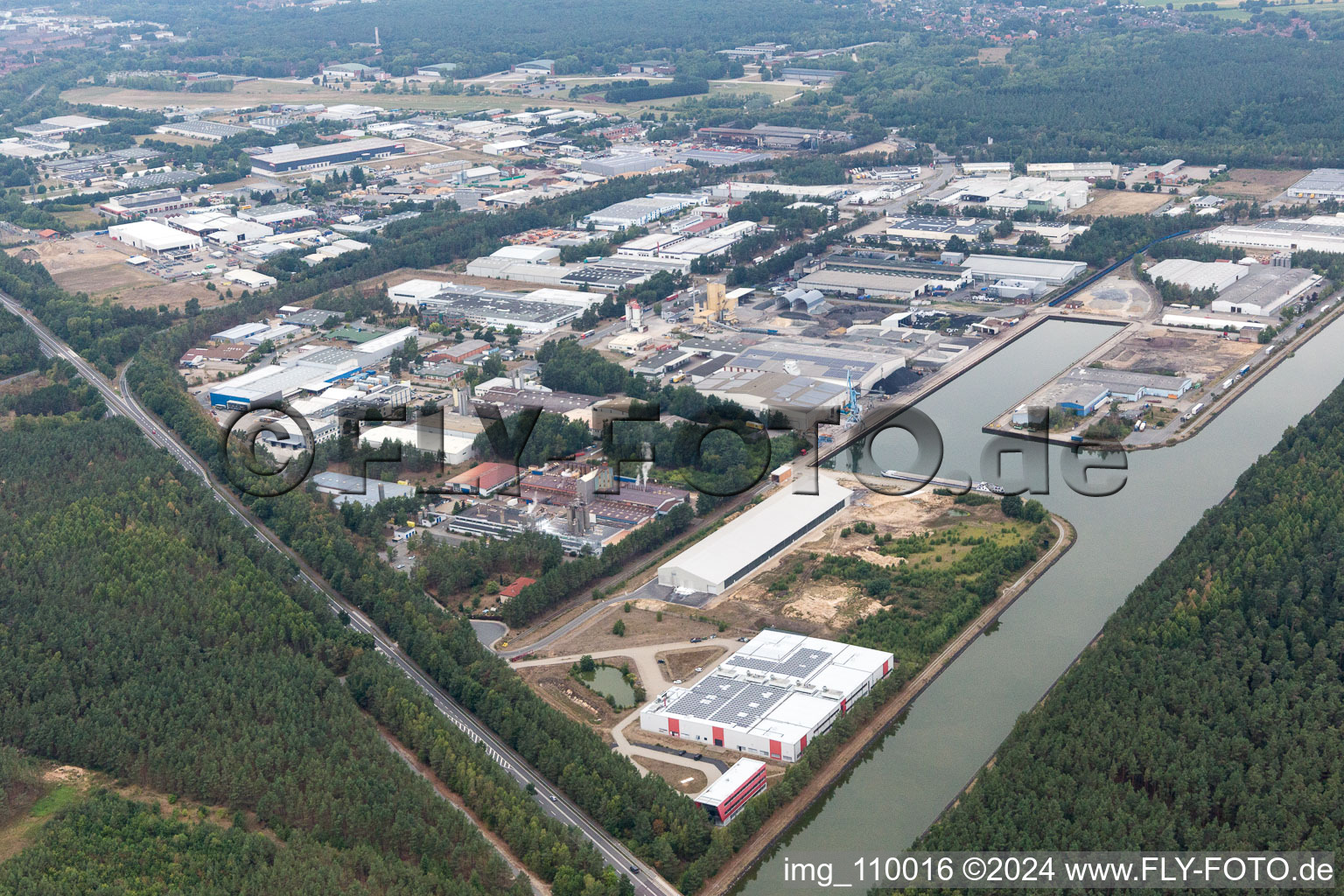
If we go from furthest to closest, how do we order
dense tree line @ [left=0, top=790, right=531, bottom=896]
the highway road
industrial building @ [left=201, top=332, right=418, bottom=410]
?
industrial building @ [left=201, top=332, right=418, bottom=410] < the highway road < dense tree line @ [left=0, top=790, right=531, bottom=896]

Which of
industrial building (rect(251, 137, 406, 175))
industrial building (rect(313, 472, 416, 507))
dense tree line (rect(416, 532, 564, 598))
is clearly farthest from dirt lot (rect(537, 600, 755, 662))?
industrial building (rect(251, 137, 406, 175))

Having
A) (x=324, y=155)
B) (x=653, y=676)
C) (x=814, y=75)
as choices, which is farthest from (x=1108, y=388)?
(x=814, y=75)

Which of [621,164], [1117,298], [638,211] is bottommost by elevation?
[1117,298]

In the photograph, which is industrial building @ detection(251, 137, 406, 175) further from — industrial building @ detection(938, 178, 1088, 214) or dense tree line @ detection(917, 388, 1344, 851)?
dense tree line @ detection(917, 388, 1344, 851)

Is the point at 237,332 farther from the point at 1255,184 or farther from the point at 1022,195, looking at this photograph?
the point at 1255,184

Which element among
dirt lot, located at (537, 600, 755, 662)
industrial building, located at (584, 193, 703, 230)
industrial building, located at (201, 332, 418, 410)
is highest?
industrial building, located at (584, 193, 703, 230)

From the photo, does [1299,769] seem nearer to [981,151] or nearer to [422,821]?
[422,821]

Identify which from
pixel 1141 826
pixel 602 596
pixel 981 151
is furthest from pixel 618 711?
pixel 981 151
